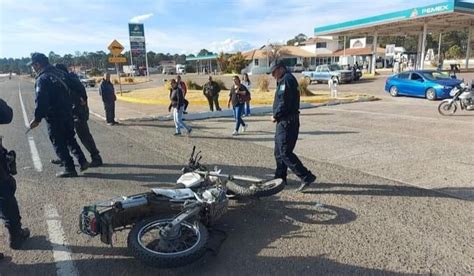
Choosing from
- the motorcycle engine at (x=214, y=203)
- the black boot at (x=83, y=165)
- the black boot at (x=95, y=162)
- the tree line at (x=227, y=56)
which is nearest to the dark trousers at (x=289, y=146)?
the motorcycle engine at (x=214, y=203)

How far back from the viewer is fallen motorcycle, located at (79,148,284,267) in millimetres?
3207

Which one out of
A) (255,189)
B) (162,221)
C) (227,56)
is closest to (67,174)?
(162,221)

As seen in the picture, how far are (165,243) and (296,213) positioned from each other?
69.7 inches

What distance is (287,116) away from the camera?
512 centimetres

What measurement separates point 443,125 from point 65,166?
9.82m

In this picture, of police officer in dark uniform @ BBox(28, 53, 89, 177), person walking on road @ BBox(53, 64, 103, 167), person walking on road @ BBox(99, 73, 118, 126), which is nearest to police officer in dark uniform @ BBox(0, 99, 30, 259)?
police officer in dark uniform @ BBox(28, 53, 89, 177)

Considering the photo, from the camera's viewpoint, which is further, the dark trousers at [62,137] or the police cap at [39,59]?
the dark trousers at [62,137]

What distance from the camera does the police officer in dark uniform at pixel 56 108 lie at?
563cm

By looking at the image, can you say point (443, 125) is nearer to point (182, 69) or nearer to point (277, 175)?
point (277, 175)

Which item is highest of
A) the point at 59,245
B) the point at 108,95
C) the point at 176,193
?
the point at 108,95

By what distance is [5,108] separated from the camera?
148 inches

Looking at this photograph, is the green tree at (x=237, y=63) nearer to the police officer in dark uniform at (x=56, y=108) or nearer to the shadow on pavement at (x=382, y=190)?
the police officer in dark uniform at (x=56, y=108)

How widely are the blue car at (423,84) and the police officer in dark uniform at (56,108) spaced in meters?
17.1

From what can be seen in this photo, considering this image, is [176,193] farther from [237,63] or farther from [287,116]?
[237,63]
